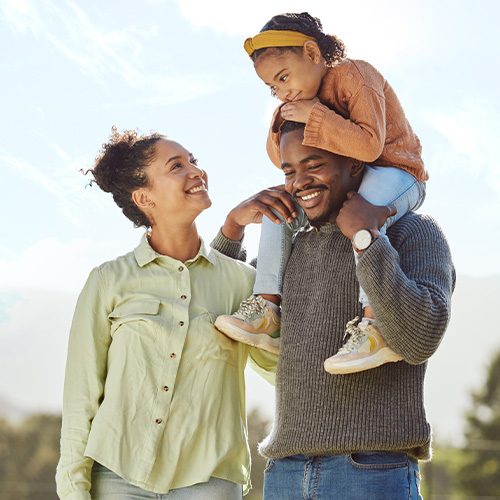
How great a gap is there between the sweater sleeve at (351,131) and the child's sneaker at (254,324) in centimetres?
56

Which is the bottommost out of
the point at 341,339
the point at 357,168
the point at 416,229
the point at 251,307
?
the point at 341,339

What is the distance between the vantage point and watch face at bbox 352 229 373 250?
9.47 ft

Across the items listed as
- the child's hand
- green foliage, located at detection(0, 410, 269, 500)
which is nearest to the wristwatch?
the child's hand

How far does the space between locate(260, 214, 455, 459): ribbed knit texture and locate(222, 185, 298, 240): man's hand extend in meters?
0.21

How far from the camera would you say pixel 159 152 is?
3.54m

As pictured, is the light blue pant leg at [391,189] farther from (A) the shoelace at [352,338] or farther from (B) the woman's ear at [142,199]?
(B) the woman's ear at [142,199]

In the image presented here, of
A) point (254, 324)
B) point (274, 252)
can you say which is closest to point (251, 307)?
point (254, 324)

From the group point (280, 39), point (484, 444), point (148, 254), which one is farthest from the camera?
point (484, 444)

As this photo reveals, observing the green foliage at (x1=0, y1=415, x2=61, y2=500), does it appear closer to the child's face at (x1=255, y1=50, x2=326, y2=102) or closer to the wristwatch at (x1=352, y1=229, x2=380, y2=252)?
the child's face at (x1=255, y1=50, x2=326, y2=102)

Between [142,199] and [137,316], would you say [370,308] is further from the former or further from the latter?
[142,199]

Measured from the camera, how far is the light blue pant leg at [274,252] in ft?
10.8

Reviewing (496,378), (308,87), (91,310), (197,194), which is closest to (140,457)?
(91,310)

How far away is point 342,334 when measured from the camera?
2986 millimetres

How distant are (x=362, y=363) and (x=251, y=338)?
1.60 ft
